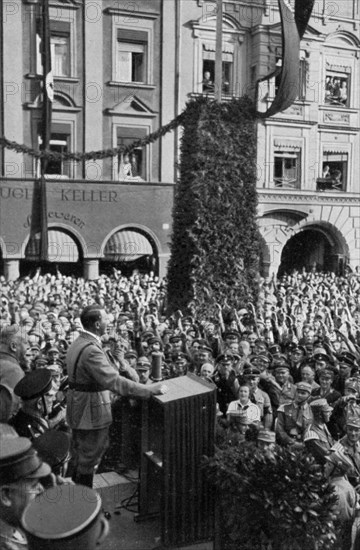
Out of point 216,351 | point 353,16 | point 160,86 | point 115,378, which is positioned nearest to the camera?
point 115,378

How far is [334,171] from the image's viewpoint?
1094 inches

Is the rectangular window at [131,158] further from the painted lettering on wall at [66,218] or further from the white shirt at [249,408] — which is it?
the white shirt at [249,408]

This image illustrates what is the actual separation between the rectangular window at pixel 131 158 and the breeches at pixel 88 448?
67.5ft

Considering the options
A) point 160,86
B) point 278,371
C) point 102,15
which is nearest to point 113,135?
point 160,86

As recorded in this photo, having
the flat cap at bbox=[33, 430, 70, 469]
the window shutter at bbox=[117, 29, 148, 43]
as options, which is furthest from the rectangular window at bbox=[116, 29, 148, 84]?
the flat cap at bbox=[33, 430, 70, 469]

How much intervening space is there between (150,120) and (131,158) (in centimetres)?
169

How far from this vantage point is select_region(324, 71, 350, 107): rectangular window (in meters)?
27.2

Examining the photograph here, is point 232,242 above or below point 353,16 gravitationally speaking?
below

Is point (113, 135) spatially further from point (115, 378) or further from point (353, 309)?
point (115, 378)

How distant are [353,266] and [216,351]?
62.0 feet

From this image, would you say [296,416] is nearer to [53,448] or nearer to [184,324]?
[53,448]

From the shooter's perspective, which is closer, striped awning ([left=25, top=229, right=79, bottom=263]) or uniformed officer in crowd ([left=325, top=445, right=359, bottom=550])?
uniformed officer in crowd ([left=325, top=445, right=359, bottom=550])

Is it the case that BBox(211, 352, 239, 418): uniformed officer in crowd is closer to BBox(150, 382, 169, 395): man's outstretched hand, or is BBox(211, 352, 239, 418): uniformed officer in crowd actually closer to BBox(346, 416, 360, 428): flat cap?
BBox(346, 416, 360, 428): flat cap

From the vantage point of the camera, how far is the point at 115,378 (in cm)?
443
